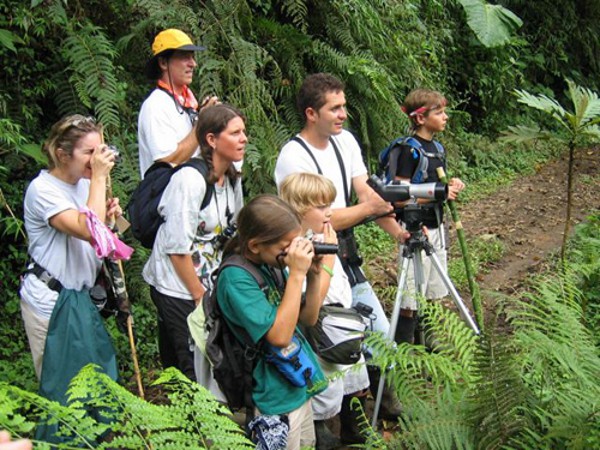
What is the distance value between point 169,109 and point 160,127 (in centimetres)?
13

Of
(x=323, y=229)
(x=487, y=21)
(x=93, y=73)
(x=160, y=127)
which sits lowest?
(x=487, y=21)

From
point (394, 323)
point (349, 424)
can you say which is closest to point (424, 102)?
point (394, 323)

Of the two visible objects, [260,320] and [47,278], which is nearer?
[260,320]

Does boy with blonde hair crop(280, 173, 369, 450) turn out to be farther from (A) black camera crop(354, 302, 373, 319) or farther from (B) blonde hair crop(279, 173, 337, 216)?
(A) black camera crop(354, 302, 373, 319)

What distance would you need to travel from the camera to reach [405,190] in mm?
3420

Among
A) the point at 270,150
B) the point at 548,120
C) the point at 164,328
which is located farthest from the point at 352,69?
the point at 548,120

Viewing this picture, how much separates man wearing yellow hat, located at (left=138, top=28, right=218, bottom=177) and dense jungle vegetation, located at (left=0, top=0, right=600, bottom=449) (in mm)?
1021

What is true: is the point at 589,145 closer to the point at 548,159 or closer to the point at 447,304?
A: the point at 548,159

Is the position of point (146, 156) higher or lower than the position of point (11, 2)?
lower

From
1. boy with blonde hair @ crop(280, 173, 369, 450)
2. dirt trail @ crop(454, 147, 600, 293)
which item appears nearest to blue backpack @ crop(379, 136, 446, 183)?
boy with blonde hair @ crop(280, 173, 369, 450)

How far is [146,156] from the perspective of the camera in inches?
149

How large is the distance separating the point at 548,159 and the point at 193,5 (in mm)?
7329

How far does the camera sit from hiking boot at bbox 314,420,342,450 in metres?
3.56

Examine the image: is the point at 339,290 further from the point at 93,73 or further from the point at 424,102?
the point at 93,73
